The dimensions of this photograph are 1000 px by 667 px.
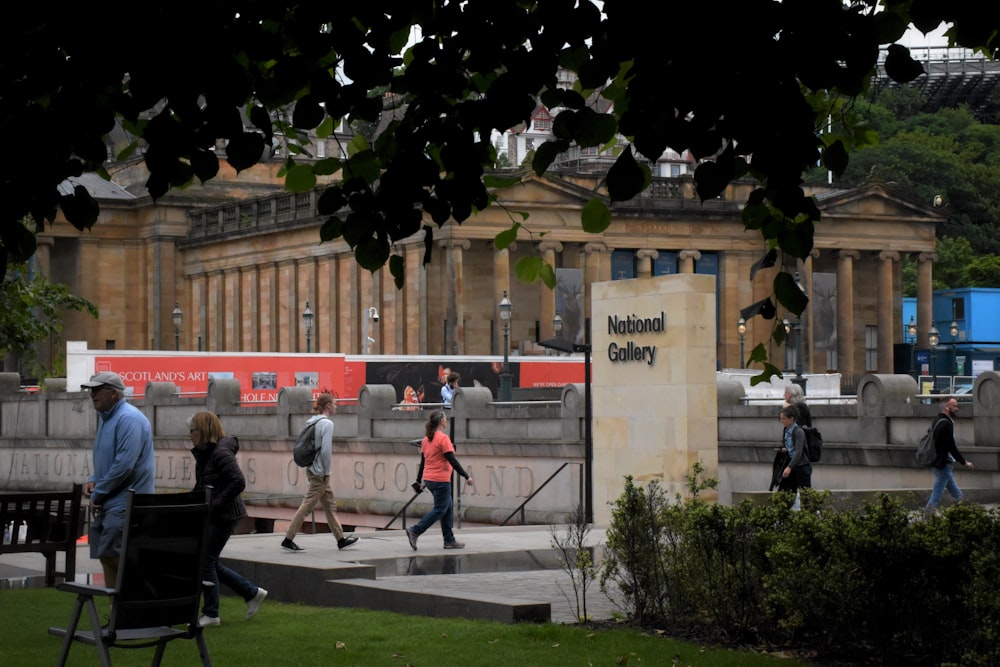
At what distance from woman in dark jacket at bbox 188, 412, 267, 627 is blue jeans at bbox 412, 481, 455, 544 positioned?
5.77 m

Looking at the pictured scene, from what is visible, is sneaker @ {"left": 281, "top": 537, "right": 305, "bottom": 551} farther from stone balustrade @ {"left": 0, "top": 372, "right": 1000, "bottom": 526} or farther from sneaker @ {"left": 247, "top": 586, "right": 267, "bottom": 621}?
stone balustrade @ {"left": 0, "top": 372, "right": 1000, "bottom": 526}

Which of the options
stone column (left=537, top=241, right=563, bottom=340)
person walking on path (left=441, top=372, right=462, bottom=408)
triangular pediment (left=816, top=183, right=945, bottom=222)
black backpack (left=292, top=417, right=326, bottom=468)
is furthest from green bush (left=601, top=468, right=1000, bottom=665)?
triangular pediment (left=816, top=183, right=945, bottom=222)

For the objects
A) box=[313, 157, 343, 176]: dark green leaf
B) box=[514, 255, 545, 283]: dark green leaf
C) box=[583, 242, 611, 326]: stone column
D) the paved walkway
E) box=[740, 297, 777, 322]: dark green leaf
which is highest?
box=[583, 242, 611, 326]: stone column

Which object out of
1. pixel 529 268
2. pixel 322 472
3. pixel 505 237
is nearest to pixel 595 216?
pixel 505 237

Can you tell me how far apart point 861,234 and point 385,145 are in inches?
3023

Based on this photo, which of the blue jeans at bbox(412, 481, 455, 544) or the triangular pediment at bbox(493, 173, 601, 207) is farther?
the triangular pediment at bbox(493, 173, 601, 207)

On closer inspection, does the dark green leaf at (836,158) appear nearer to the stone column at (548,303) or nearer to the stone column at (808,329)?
the stone column at (548,303)

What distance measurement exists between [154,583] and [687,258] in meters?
70.4

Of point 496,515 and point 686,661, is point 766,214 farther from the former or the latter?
point 496,515

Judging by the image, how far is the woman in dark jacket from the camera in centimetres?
1465

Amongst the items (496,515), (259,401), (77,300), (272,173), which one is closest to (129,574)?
(77,300)

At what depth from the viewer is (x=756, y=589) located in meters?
12.9

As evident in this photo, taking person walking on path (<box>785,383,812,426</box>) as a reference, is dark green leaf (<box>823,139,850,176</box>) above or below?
above

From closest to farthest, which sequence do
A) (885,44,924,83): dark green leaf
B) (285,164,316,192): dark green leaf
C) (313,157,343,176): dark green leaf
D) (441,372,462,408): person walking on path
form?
1. (885,44,924,83): dark green leaf
2. (313,157,343,176): dark green leaf
3. (285,164,316,192): dark green leaf
4. (441,372,462,408): person walking on path
